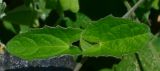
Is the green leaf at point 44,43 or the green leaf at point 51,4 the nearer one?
the green leaf at point 44,43

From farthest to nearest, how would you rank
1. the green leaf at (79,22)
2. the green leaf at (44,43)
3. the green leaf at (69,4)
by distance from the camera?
the green leaf at (79,22) < the green leaf at (69,4) < the green leaf at (44,43)

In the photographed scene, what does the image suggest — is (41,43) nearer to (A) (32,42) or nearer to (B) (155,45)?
(A) (32,42)

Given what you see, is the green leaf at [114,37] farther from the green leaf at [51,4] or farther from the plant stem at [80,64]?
the green leaf at [51,4]

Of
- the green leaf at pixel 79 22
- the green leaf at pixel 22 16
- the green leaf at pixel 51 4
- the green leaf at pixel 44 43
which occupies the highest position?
the green leaf at pixel 44 43

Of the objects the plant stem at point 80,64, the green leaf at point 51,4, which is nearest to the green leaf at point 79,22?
the green leaf at point 51,4

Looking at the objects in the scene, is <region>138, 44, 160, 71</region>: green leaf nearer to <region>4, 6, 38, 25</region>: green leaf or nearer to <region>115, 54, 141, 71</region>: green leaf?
<region>115, 54, 141, 71</region>: green leaf

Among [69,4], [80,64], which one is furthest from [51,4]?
[80,64]

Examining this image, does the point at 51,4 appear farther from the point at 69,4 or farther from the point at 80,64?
the point at 80,64
